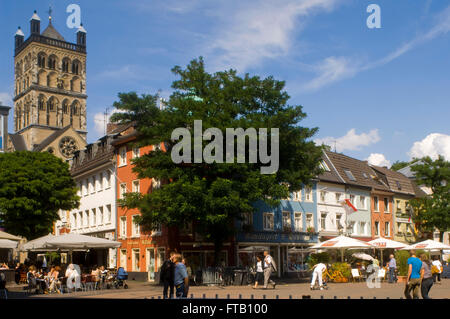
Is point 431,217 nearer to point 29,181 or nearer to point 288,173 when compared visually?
point 288,173

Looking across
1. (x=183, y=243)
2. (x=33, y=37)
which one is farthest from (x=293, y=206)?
(x=33, y=37)

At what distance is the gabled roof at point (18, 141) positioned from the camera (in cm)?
12212

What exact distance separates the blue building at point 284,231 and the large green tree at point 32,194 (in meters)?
14.7

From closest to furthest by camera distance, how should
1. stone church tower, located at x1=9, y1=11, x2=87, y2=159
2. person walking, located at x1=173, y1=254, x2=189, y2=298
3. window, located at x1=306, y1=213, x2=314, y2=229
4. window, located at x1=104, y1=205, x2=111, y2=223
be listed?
person walking, located at x1=173, y1=254, x2=189, y2=298 < window, located at x1=104, y1=205, x2=111, y2=223 < window, located at x1=306, y1=213, x2=314, y2=229 < stone church tower, located at x1=9, y1=11, x2=87, y2=159

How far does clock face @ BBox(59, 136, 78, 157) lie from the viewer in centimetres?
11356

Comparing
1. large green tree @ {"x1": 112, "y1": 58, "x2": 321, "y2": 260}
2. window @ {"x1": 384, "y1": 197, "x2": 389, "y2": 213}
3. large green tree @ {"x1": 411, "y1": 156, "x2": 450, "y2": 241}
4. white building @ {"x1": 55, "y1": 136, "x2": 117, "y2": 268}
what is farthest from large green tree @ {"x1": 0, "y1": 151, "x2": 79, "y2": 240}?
large green tree @ {"x1": 411, "y1": 156, "x2": 450, "y2": 241}

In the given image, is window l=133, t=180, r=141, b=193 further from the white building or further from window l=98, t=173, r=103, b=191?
window l=98, t=173, r=103, b=191

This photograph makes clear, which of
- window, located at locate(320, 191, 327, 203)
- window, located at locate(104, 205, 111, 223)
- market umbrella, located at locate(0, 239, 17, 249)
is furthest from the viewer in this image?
window, located at locate(320, 191, 327, 203)

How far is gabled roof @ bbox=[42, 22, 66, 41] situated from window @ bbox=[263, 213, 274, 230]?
102 meters

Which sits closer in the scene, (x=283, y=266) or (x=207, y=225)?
(x=207, y=225)

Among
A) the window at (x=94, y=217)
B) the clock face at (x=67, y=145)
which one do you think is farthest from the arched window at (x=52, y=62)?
the window at (x=94, y=217)

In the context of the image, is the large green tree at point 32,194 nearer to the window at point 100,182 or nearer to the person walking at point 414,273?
the window at point 100,182
